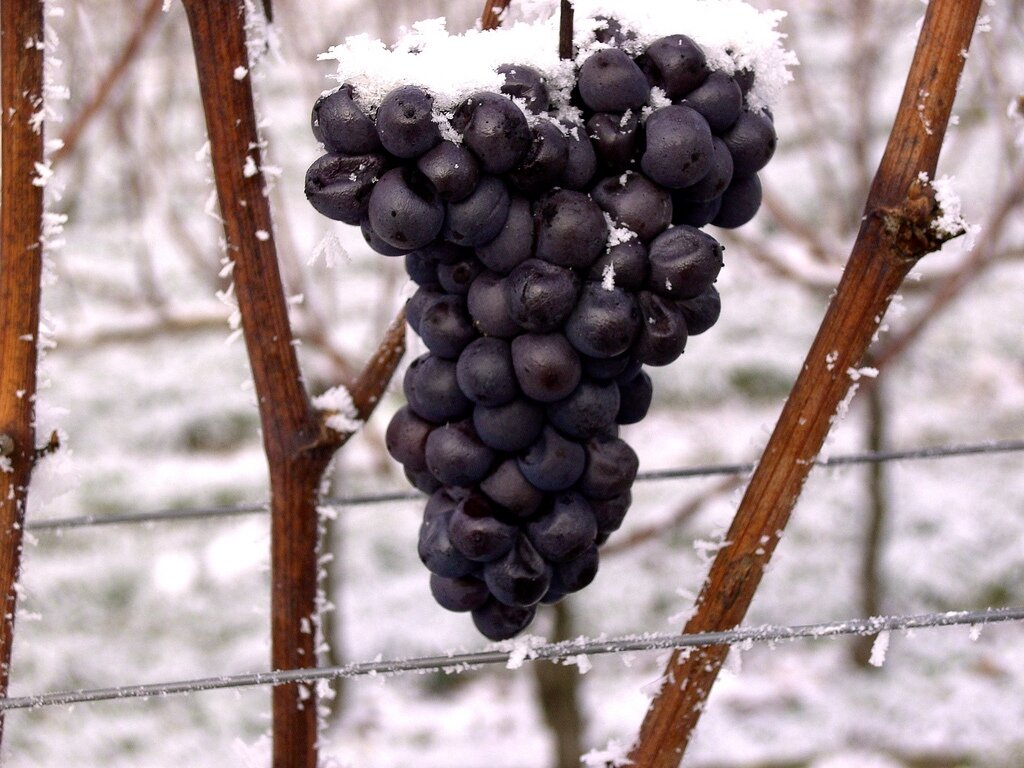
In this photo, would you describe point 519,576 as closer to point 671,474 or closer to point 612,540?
point 671,474

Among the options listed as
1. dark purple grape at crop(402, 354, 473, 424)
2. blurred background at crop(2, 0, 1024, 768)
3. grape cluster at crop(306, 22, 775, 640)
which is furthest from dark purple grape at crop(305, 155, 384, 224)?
blurred background at crop(2, 0, 1024, 768)

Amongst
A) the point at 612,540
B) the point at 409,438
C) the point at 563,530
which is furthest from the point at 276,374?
the point at 612,540

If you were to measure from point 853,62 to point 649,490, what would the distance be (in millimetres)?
1568

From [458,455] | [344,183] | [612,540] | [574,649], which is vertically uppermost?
[612,540]

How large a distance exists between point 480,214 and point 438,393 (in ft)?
0.38

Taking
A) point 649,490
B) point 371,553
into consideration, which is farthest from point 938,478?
point 371,553

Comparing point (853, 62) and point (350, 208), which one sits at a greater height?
point (853, 62)

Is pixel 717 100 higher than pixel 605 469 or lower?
higher

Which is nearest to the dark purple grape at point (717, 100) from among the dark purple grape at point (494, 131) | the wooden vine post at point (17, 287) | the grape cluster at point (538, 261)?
the grape cluster at point (538, 261)

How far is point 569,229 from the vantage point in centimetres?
52

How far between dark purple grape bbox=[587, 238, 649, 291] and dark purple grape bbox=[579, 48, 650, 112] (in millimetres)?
71

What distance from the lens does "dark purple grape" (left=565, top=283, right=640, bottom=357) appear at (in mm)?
531

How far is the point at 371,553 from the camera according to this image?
11.0 feet

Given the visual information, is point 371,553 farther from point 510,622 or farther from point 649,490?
point 510,622
